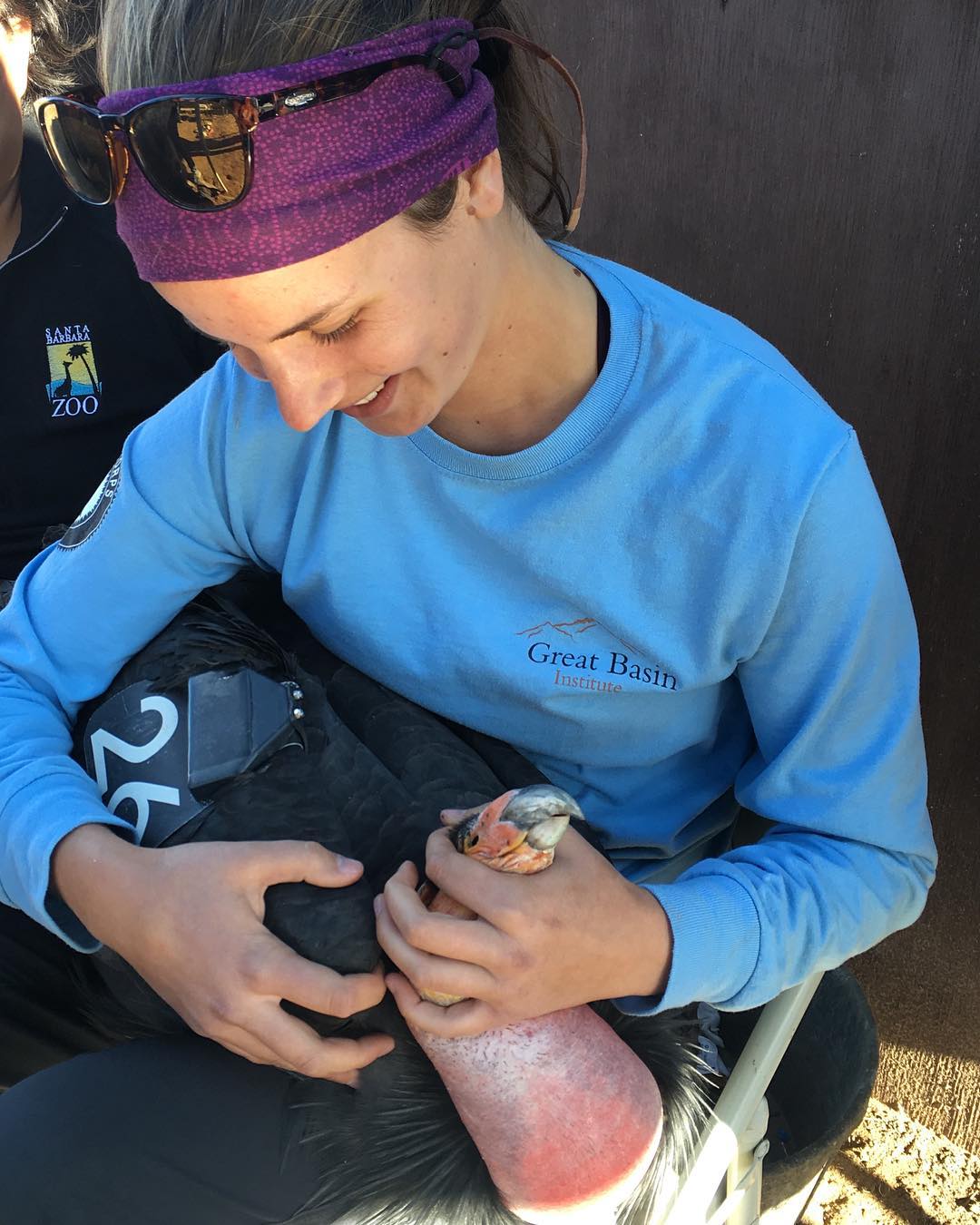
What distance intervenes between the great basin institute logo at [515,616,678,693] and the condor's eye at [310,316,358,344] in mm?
327

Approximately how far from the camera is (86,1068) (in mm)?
959

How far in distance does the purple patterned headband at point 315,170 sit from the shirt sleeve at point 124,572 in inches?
11.5

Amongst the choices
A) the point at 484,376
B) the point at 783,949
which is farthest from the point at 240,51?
the point at 783,949

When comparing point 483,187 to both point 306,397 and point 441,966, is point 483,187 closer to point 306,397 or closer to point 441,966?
point 306,397

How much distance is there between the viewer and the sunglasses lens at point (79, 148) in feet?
2.68

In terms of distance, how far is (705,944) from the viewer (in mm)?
909

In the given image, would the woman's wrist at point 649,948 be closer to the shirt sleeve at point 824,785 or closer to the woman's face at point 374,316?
the shirt sleeve at point 824,785

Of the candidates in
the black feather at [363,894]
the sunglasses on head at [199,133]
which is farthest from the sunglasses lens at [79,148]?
the black feather at [363,894]

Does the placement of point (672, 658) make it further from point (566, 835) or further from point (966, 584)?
point (966, 584)

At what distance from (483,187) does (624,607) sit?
0.36 metres

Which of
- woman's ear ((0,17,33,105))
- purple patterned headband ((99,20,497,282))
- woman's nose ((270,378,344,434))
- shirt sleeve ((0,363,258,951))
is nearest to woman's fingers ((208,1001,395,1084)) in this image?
shirt sleeve ((0,363,258,951))

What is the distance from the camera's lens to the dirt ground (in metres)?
1.61

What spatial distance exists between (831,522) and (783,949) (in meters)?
0.34

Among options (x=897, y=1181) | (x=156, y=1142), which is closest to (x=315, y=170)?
(x=156, y=1142)
